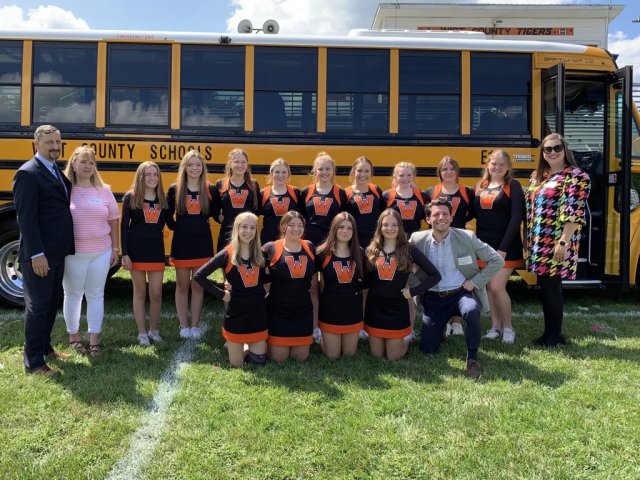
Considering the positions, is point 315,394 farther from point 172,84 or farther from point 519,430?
point 172,84

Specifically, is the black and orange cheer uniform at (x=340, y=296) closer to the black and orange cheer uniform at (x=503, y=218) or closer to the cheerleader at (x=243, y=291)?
the cheerleader at (x=243, y=291)

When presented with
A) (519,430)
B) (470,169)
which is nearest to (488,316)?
(470,169)

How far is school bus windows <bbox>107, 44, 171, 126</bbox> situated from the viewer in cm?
491

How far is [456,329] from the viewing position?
4516 millimetres

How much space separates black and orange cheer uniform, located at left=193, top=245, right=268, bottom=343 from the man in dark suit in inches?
36.9

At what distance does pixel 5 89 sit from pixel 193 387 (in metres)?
3.55

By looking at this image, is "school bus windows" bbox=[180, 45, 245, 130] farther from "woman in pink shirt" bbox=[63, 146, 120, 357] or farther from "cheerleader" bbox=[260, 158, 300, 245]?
"woman in pink shirt" bbox=[63, 146, 120, 357]

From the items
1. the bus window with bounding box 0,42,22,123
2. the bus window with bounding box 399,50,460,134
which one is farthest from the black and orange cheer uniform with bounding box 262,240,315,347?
the bus window with bounding box 0,42,22,123

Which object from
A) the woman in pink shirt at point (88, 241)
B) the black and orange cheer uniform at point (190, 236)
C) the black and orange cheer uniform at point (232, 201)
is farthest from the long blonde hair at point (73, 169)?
the black and orange cheer uniform at point (232, 201)

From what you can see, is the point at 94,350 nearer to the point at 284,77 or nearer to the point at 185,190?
the point at 185,190

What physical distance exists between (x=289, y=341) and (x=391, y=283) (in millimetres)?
827

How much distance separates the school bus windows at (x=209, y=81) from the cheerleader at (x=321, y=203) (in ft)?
4.30

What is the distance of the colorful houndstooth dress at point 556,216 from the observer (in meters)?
3.89

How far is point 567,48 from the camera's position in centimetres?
512
